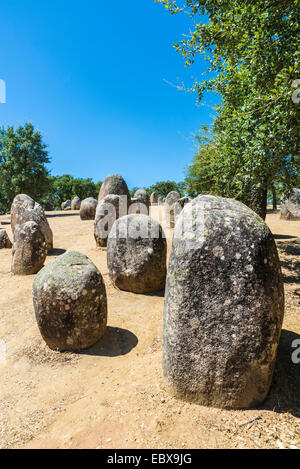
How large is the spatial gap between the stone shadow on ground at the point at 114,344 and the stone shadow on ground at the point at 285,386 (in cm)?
233

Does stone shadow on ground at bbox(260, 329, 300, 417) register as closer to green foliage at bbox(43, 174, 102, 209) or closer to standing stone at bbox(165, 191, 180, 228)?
standing stone at bbox(165, 191, 180, 228)

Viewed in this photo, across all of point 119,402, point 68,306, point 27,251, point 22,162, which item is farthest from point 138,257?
point 22,162

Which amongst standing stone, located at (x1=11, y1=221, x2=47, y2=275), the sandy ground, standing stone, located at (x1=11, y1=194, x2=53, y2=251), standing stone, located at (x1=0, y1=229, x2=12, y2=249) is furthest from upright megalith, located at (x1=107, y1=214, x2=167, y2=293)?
standing stone, located at (x1=0, y1=229, x2=12, y2=249)

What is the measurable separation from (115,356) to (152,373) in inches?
39.3

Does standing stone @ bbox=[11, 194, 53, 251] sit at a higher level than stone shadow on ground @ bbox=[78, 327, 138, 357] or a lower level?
higher

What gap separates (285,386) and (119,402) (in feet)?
6.38

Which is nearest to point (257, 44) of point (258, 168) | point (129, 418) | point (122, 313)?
point (258, 168)

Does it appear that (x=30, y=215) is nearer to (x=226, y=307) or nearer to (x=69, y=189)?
(x=226, y=307)

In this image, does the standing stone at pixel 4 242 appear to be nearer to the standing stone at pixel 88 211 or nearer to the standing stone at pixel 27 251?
the standing stone at pixel 27 251

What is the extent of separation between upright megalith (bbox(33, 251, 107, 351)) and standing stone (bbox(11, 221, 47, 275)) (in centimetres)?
444

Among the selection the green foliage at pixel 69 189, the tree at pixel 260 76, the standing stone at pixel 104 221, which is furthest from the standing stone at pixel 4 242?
the green foliage at pixel 69 189

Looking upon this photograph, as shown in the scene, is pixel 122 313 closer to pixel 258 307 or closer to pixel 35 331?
pixel 35 331

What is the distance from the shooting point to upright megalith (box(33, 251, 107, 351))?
418 centimetres

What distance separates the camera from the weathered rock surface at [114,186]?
16406mm
